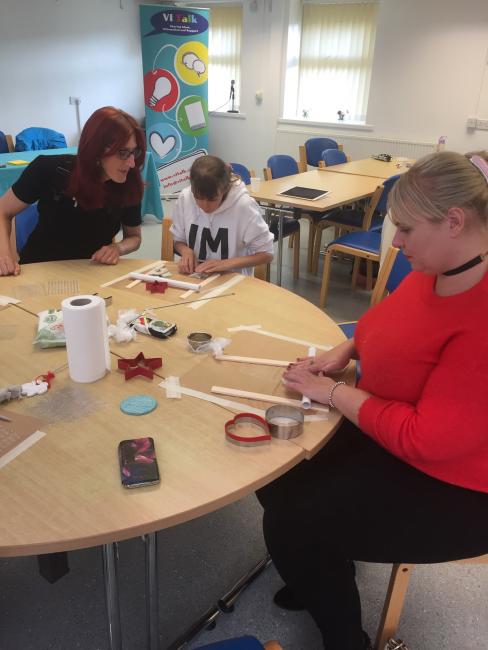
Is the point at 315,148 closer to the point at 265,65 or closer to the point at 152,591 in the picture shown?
the point at 265,65

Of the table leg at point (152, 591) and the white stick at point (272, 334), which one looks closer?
the table leg at point (152, 591)

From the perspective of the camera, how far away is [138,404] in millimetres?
1083

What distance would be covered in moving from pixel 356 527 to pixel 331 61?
663 cm

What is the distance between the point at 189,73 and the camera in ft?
19.9

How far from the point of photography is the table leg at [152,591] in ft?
3.72

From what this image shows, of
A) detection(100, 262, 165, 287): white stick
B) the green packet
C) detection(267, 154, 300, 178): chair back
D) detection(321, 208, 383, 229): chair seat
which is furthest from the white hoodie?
detection(267, 154, 300, 178): chair back

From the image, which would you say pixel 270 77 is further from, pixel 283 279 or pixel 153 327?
pixel 153 327

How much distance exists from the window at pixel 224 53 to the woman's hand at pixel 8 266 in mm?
6386

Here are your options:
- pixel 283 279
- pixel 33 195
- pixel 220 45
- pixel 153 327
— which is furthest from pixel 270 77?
pixel 153 327

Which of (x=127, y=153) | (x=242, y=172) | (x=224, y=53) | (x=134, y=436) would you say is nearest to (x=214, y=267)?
(x=127, y=153)

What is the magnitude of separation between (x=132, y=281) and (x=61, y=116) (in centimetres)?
553

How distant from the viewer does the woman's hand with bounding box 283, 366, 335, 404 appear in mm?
1111

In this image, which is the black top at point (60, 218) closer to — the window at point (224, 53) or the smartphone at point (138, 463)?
the smartphone at point (138, 463)

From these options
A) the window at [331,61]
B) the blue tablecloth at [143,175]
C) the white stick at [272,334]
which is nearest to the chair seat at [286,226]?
the blue tablecloth at [143,175]
